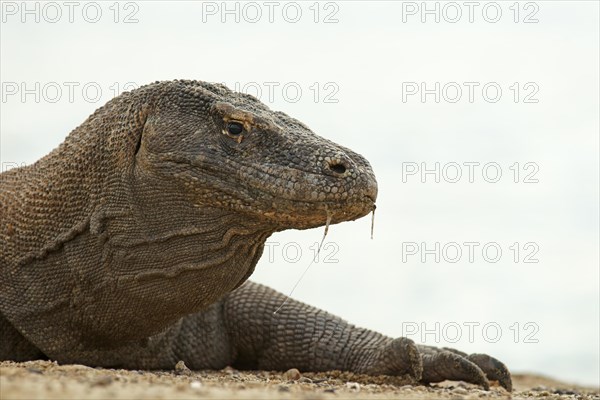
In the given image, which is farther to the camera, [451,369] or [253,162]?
[451,369]

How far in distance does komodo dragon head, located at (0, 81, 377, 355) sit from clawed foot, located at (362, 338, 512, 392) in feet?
6.64

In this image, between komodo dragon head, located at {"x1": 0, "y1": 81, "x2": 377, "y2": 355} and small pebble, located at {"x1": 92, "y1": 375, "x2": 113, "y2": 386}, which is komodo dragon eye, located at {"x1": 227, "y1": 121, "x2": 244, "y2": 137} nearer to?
komodo dragon head, located at {"x1": 0, "y1": 81, "x2": 377, "y2": 355}

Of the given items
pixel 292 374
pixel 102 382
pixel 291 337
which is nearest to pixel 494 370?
pixel 292 374

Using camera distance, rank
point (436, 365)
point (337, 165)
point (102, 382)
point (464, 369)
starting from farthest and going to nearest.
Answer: point (436, 365) → point (464, 369) → point (337, 165) → point (102, 382)

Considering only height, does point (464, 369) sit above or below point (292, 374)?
above

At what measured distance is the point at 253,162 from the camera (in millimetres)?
7219

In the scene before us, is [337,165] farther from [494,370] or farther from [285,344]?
[285,344]

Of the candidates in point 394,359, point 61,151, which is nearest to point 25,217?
point 61,151

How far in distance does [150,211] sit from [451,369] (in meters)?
3.15

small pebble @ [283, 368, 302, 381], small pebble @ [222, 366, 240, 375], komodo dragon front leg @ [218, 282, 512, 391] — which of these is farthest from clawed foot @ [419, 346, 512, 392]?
small pebble @ [222, 366, 240, 375]

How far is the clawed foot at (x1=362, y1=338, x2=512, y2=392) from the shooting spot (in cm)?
882

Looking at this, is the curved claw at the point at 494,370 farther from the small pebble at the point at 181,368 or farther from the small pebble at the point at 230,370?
the small pebble at the point at 181,368

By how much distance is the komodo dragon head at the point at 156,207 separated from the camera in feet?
23.2

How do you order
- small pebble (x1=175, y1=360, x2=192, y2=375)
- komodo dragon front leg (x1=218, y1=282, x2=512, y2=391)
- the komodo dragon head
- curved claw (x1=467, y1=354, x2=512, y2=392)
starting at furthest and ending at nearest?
komodo dragon front leg (x1=218, y1=282, x2=512, y2=391)
curved claw (x1=467, y1=354, x2=512, y2=392)
small pebble (x1=175, y1=360, x2=192, y2=375)
the komodo dragon head
